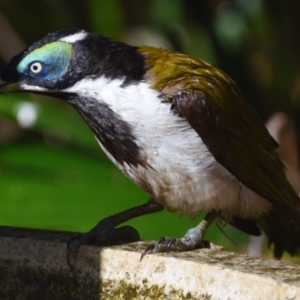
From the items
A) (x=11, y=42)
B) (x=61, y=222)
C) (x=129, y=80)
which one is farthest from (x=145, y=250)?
(x=11, y=42)

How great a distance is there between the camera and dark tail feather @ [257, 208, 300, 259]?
372cm

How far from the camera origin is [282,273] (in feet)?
8.13

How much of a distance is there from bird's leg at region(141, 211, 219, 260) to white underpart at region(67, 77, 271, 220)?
0.12 meters

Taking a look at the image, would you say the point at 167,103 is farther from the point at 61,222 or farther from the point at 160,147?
the point at 61,222

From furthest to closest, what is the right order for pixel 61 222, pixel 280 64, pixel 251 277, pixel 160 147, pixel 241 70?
pixel 241 70, pixel 280 64, pixel 61 222, pixel 160 147, pixel 251 277

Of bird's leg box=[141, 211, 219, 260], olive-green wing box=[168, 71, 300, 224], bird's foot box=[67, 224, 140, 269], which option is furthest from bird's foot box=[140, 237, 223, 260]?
olive-green wing box=[168, 71, 300, 224]

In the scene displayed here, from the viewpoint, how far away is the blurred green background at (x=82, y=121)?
15.2ft

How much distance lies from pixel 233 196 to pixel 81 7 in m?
3.77

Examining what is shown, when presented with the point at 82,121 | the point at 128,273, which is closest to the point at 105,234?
the point at 128,273

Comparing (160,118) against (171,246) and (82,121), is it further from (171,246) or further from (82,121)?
(82,121)

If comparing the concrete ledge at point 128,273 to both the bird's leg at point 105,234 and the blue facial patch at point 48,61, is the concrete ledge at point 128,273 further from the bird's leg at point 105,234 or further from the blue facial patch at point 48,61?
the blue facial patch at point 48,61

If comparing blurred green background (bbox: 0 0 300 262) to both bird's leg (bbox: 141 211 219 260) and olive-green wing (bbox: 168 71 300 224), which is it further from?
olive-green wing (bbox: 168 71 300 224)

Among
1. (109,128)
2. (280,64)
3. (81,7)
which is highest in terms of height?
(81,7)

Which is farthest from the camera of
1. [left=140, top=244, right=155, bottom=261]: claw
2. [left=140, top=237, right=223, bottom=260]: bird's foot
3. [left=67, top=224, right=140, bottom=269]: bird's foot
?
[left=67, top=224, right=140, bottom=269]: bird's foot
